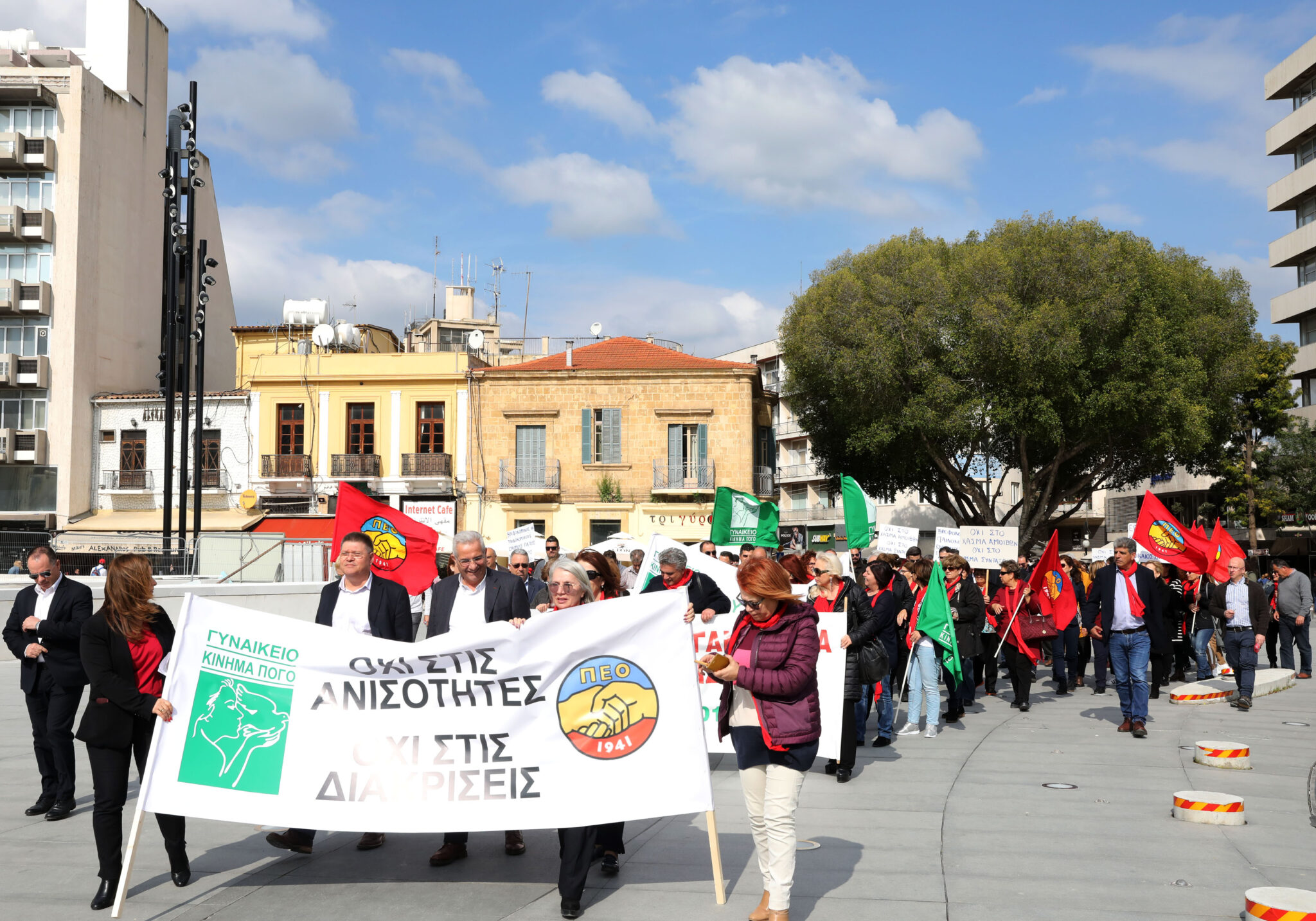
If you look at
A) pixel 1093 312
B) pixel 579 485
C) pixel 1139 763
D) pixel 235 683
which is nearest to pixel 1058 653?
pixel 1139 763

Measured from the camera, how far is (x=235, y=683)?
19.4ft

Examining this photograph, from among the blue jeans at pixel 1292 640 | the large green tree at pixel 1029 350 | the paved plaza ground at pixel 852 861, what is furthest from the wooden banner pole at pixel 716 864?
the large green tree at pixel 1029 350

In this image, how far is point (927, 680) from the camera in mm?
11250

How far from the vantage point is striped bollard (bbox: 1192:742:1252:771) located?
9219mm

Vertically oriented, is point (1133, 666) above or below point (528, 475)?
below

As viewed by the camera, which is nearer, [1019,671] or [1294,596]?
[1019,671]

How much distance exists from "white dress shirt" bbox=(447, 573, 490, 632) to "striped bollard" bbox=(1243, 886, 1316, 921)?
4298 mm

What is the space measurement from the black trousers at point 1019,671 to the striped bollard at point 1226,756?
383 centimetres

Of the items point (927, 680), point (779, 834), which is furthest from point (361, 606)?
point (927, 680)

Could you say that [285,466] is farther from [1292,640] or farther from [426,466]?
[1292,640]

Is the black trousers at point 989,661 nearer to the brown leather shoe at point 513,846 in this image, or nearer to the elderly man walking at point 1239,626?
the elderly man walking at point 1239,626

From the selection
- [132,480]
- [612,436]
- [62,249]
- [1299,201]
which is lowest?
[132,480]

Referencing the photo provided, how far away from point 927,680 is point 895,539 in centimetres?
883

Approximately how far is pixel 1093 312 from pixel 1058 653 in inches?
739
